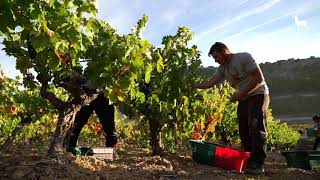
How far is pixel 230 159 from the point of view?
615 cm

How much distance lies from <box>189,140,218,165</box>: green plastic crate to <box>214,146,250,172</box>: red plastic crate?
8 centimetres

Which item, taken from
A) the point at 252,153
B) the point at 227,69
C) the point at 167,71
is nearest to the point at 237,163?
the point at 252,153

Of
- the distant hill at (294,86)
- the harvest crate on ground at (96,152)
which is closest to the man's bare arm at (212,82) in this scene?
the harvest crate on ground at (96,152)

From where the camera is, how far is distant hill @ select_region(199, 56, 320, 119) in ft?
195

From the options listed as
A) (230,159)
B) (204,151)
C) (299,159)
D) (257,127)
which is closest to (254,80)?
(257,127)

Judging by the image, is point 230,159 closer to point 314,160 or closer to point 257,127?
point 257,127

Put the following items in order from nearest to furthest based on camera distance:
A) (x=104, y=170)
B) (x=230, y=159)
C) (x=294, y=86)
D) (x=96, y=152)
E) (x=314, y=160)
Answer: (x=104, y=170) < (x=96, y=152) < (x=230, y=159) < (x=314, y=160) < (x=294, y=86)

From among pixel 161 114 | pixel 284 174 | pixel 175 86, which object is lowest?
pixel 284 174

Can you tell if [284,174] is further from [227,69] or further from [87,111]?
[87,111]

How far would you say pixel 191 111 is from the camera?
7.17 m

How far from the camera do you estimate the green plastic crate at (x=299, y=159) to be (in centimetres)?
703

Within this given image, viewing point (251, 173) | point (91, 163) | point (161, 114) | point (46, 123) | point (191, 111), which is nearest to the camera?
point (91, 163)

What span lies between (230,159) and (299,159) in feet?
5.23

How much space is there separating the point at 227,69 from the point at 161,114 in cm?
122
